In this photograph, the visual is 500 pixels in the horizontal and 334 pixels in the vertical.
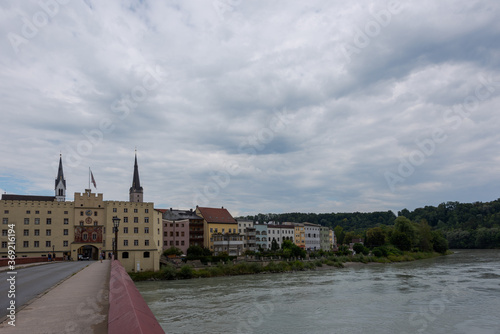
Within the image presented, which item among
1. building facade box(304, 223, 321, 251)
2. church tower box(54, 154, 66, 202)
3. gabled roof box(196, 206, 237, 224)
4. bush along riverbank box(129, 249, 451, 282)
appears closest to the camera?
bush along riverbank box(129, 249, 451, 282)

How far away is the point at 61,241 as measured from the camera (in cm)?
5878

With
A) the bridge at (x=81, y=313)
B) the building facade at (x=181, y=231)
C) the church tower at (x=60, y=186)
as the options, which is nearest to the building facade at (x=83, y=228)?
the building facade at (x=181, y=231)

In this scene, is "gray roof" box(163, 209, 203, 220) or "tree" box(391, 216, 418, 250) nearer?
"gray roof" box(163, 209, 203, 220)

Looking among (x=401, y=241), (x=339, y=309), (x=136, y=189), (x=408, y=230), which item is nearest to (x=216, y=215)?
(x=136, y=189)

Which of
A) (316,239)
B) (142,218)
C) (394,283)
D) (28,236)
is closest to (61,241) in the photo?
(28,236)

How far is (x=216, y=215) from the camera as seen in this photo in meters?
92.4

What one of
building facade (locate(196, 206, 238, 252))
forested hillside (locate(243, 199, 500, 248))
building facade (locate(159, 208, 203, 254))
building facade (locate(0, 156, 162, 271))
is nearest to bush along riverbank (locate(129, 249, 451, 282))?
building facade (locate(0, 156, 162, 271))

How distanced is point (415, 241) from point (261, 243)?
39502 mm

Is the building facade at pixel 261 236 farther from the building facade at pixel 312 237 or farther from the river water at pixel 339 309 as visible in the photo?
the river water at pixel 339 309

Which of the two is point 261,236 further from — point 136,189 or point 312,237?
point 136,189

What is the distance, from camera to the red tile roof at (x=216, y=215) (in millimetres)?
89088

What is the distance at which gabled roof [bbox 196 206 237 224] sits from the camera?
Answer: 292 ft

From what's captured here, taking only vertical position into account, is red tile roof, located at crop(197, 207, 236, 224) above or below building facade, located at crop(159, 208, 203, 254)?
above

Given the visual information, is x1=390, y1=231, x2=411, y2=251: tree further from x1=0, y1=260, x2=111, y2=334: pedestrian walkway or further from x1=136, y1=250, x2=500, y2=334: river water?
x1=0, y1=260, x2=111, y2=334: pedestrian walkway
